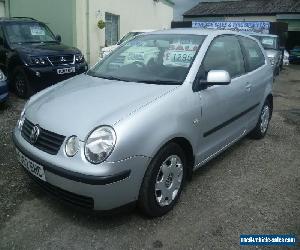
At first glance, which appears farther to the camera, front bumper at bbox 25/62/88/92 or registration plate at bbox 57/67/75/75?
registration plate at bbox 57/67/75/75

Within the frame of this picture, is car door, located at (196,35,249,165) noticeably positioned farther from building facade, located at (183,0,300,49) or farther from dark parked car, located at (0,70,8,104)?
building facade, located at (183,0,300,49)

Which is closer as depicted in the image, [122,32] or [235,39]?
[235,39]

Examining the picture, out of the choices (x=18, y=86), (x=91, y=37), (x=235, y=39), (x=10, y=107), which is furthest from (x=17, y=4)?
(x=235, y=39)

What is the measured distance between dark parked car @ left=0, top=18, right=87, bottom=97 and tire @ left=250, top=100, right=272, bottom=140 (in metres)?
4.40

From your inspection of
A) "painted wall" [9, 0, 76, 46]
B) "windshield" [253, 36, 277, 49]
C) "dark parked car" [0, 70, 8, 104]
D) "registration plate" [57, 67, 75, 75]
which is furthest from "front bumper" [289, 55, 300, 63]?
"dark parked car" [0, 70, 8, 104]

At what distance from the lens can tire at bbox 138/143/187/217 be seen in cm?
290

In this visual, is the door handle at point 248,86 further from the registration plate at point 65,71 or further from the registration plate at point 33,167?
the registration plate at point 65,71

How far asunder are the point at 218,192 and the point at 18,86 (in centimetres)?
559

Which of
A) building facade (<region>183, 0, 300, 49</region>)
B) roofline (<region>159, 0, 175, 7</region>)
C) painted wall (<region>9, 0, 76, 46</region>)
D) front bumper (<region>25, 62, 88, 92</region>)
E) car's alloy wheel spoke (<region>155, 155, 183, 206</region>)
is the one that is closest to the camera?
car's alloy wheel spoke (<region>155, 155, 183, 206</region>)

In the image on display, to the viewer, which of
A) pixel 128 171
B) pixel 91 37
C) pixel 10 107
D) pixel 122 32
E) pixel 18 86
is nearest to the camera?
pixel 128 171

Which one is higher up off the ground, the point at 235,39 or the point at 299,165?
the point at 235,39

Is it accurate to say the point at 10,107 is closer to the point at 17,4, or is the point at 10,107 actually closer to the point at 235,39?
the point at 235,39

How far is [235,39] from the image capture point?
4441mm

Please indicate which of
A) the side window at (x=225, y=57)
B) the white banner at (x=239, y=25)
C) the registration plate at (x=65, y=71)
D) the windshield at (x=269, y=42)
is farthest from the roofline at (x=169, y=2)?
the side window at (x=225, y=57)
